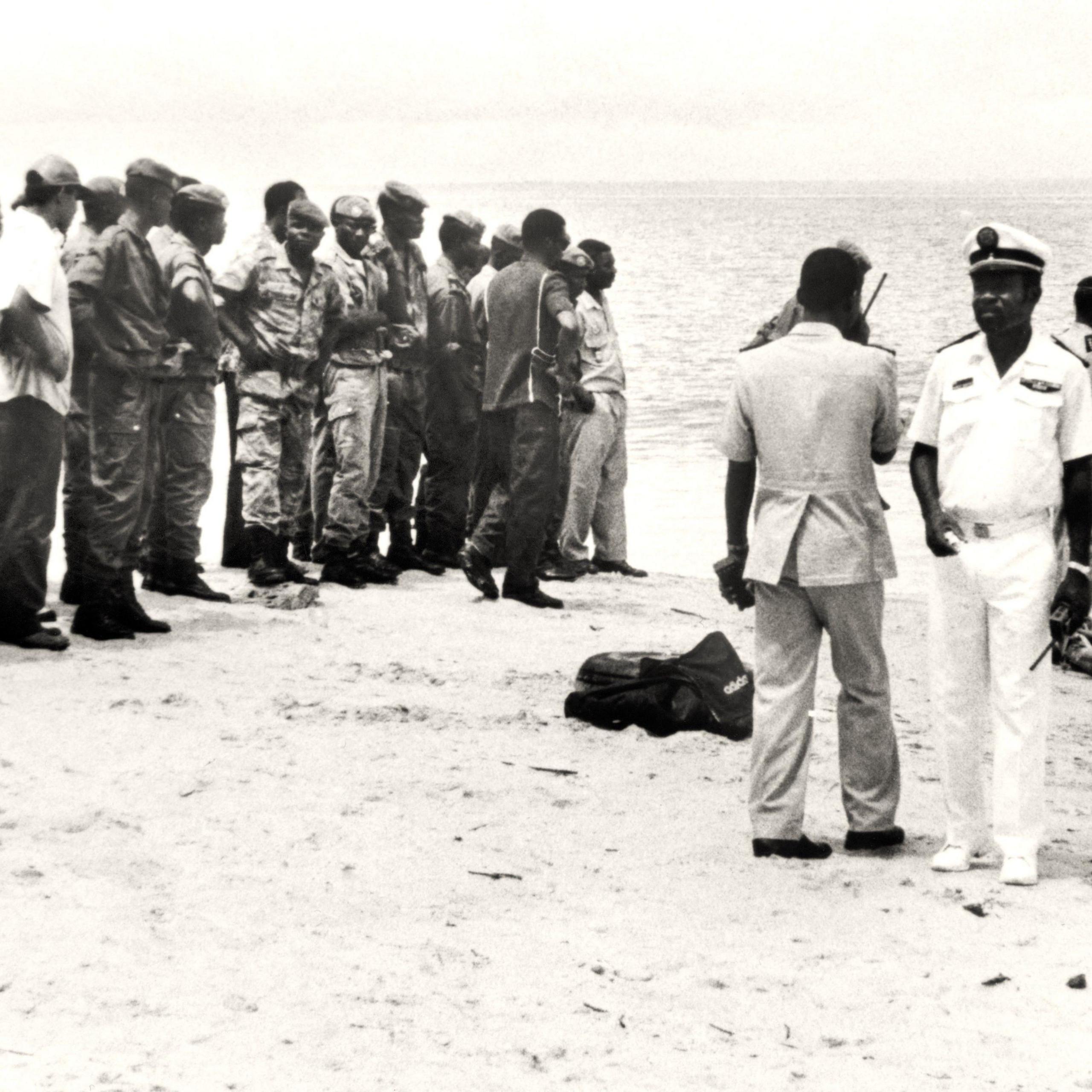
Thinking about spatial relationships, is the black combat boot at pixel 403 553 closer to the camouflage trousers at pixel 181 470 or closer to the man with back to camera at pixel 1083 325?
the camouflage trousers at pixel 181 470

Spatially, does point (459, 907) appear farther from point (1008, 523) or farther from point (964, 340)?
point (964, 340)

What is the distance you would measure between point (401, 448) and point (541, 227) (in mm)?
1667

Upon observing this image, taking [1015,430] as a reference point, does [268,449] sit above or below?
below

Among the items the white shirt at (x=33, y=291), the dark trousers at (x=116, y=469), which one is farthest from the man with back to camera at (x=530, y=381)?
the white shirt at (x=33, y=291)

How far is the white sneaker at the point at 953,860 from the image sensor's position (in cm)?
494

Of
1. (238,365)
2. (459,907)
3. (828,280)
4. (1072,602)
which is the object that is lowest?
(459,907)

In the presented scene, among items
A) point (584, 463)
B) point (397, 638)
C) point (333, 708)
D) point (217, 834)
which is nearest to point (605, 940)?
point (217, 834)

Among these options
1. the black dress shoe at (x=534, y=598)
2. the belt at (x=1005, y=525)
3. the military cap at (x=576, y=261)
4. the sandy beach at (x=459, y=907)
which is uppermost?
the military cap at (x=576, y=261)

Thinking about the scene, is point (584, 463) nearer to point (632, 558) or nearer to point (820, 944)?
point (632, 558)

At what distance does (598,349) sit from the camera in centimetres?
1002

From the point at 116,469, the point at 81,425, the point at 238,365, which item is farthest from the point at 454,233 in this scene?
the point at 116,469

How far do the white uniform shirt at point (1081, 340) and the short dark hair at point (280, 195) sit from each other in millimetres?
3658

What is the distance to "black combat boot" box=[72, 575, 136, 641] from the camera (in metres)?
7.29

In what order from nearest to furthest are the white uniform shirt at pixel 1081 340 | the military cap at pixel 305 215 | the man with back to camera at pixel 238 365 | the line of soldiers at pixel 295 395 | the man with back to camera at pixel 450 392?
the line of soldiers at pixel 295 395, the white uniform shirt at pixel 1081 340, the military cap at pixel 305 215, the man with back to camera at pixel 238 365, the man with back to camera at pixel 450 392
